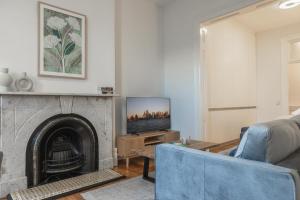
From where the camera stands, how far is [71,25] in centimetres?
298

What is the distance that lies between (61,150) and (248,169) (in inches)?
96.9

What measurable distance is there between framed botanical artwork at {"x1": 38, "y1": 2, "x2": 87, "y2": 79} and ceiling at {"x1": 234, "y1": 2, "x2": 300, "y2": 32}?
375 centimetres

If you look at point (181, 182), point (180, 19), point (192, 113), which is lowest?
point (181, 182)

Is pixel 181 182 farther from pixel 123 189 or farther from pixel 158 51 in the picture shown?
pixel 158 51

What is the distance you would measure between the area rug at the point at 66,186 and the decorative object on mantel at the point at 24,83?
46.5 inches

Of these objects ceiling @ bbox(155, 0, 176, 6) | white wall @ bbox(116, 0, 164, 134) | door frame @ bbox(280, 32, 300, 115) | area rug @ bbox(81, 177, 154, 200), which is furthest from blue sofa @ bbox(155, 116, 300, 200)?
door frame @ bbox(280, 32, 300, 115)

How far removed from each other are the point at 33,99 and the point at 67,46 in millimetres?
887

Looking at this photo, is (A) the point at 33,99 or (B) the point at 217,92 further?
(B) the point at 217,92

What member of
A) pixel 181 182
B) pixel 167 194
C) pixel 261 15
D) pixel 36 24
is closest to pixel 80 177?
pixel 167 194

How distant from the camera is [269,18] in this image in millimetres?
4969

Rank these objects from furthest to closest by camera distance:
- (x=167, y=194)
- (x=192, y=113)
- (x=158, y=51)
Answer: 1. (x=158, y=51)
2. (x=192, y=113)
3. (x=167, y=194)

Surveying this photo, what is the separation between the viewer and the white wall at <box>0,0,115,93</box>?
2.49 meters

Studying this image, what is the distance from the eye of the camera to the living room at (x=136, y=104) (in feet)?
4.42

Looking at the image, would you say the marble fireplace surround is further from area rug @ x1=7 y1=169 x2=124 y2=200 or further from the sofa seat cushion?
the sofa seat cushion
